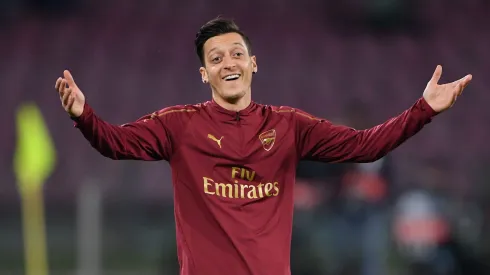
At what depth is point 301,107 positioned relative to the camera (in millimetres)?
12398

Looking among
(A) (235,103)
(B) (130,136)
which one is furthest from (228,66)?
(B) (130,136)

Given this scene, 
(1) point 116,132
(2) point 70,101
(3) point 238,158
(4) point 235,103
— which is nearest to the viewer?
(2) point 70,101

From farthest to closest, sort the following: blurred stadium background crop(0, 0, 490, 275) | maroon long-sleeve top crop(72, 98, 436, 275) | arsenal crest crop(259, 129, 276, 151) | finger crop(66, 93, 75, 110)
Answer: blurred stadium background crop(0, 0, 490, 275)
arsenal crest crop(259, 129, 276, 151)
maroon long-sleeve top crop(72, 98, 436, 275)
finger crop(66, 93, 75, 110)

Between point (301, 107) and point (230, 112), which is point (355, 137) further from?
point (301, 107)

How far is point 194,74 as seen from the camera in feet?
43.4

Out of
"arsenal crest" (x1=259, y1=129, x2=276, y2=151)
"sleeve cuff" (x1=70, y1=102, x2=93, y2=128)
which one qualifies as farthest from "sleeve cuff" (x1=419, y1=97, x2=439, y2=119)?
"sleeve cuff" (x1=70, y1=102, x2=93, y2=128)

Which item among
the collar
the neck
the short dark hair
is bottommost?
the collar

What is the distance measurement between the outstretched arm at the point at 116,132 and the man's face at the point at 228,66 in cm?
27

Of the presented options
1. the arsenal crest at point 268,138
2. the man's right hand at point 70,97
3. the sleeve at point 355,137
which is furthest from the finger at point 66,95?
the sleeve at point 355,137

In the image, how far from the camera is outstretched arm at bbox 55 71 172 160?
3.44 metres

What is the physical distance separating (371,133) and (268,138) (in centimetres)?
41

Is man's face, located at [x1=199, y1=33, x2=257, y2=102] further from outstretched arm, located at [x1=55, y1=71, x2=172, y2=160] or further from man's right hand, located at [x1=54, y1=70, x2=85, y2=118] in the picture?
man's right hand, located at [x1=54, y1=70, x2=85, y2=118]

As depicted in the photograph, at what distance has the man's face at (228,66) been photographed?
3773 mm

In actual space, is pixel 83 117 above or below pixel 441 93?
below
